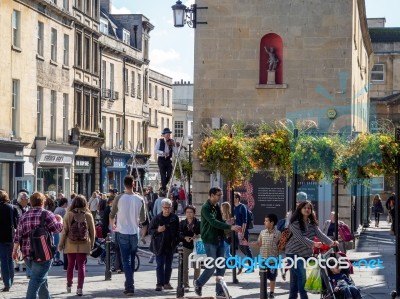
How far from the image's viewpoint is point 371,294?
60.0ft

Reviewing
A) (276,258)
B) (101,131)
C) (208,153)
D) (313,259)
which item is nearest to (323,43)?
(208,153)

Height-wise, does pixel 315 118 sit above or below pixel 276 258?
above

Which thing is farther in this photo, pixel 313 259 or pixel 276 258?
pixel 276 258

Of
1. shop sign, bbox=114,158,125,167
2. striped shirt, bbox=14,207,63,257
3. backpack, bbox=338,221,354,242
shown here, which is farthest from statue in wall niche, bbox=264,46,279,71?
shop sign, bbox=114,158,125,167

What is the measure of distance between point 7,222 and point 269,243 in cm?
468

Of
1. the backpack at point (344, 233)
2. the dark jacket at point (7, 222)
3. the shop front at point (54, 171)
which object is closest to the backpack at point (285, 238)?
the dark jacket at point (7, 222)

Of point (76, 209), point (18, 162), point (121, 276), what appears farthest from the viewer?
point (18, 162)

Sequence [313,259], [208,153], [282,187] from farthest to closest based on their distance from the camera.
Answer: [282,187] < [208,153] < [313,259]

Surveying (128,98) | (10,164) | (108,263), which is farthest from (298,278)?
(128,98)

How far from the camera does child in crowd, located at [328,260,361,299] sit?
14.3 meters

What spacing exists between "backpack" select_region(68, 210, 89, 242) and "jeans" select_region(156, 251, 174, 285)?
1.71 m

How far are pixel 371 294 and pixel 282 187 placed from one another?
10.5 m

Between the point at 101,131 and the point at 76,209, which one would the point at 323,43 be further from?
the point at 101,131

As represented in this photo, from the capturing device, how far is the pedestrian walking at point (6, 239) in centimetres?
1793
